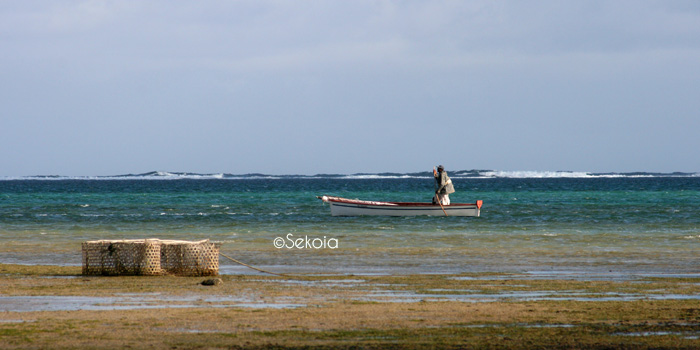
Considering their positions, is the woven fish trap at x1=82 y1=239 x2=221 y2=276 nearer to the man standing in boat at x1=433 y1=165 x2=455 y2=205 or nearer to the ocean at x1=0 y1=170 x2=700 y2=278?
the ocean at x1=0 y1=170 x2=700 y2=278

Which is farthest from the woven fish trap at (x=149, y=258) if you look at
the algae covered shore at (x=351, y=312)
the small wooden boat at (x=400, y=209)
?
the small wooden boat at (x=400, y=209)

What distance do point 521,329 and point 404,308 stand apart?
207 cm

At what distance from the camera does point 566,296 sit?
42.5ft

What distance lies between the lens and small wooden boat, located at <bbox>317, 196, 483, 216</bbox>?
42.8 m

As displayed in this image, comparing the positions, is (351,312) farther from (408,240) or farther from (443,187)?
(443,187)

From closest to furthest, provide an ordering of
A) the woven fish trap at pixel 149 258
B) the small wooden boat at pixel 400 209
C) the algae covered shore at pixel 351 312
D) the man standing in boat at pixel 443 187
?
the algae covered shore at pixel 351 312, the woven fish trap at pixel 149 258, the man standing in boat at pixel 443 187, the small wooden boat at pixel 400 209

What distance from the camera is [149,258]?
16.3m

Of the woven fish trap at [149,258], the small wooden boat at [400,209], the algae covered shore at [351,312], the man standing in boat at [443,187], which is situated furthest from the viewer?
the small wooden boat at [400,209]

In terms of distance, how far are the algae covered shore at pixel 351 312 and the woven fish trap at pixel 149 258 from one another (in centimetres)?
48

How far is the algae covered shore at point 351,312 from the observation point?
9109mm

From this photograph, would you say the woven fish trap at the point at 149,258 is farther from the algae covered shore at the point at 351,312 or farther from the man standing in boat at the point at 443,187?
the man standing in boat at the point at 443,187

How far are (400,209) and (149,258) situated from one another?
28.2 m

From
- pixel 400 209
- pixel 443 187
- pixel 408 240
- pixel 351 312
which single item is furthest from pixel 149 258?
pixel 400 209

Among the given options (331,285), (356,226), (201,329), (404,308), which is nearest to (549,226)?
(356,226)
